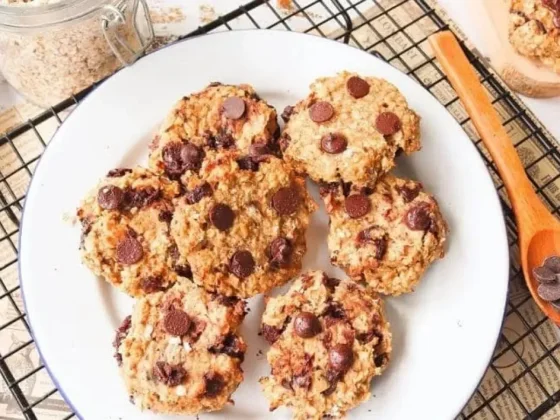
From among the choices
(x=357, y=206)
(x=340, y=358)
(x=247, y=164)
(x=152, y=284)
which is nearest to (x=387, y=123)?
(x=357, y=206)

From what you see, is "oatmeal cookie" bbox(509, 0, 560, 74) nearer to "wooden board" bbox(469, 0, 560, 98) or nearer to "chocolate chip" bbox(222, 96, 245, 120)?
"wooden board" bbox(469, 0, 560, 98)

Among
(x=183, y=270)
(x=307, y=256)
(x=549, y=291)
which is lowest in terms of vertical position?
(x=549, y=291)

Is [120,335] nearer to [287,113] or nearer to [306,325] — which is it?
[306,325]

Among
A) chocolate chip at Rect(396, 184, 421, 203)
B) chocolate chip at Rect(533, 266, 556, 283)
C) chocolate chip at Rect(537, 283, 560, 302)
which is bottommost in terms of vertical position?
chocolate chip at Rect(537, 283, 560, 302)

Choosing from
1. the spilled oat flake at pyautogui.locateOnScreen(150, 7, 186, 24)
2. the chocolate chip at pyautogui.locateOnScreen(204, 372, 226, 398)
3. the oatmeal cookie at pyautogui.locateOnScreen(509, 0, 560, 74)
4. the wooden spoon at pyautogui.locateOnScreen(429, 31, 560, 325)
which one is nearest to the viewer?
the chocolate chip at pyautogui.locateOnScreen(204, 372, 226, 398)

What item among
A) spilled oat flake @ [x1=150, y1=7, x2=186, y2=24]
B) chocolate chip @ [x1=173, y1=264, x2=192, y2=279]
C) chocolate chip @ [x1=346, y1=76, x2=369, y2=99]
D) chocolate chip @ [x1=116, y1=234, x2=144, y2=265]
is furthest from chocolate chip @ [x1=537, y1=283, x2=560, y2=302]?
spilled oat flake @ [x1=150, y1=7, x2=186, y2=24]

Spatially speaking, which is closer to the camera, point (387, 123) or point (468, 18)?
point (387, 123)

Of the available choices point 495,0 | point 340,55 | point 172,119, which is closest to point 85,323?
point 172,119
